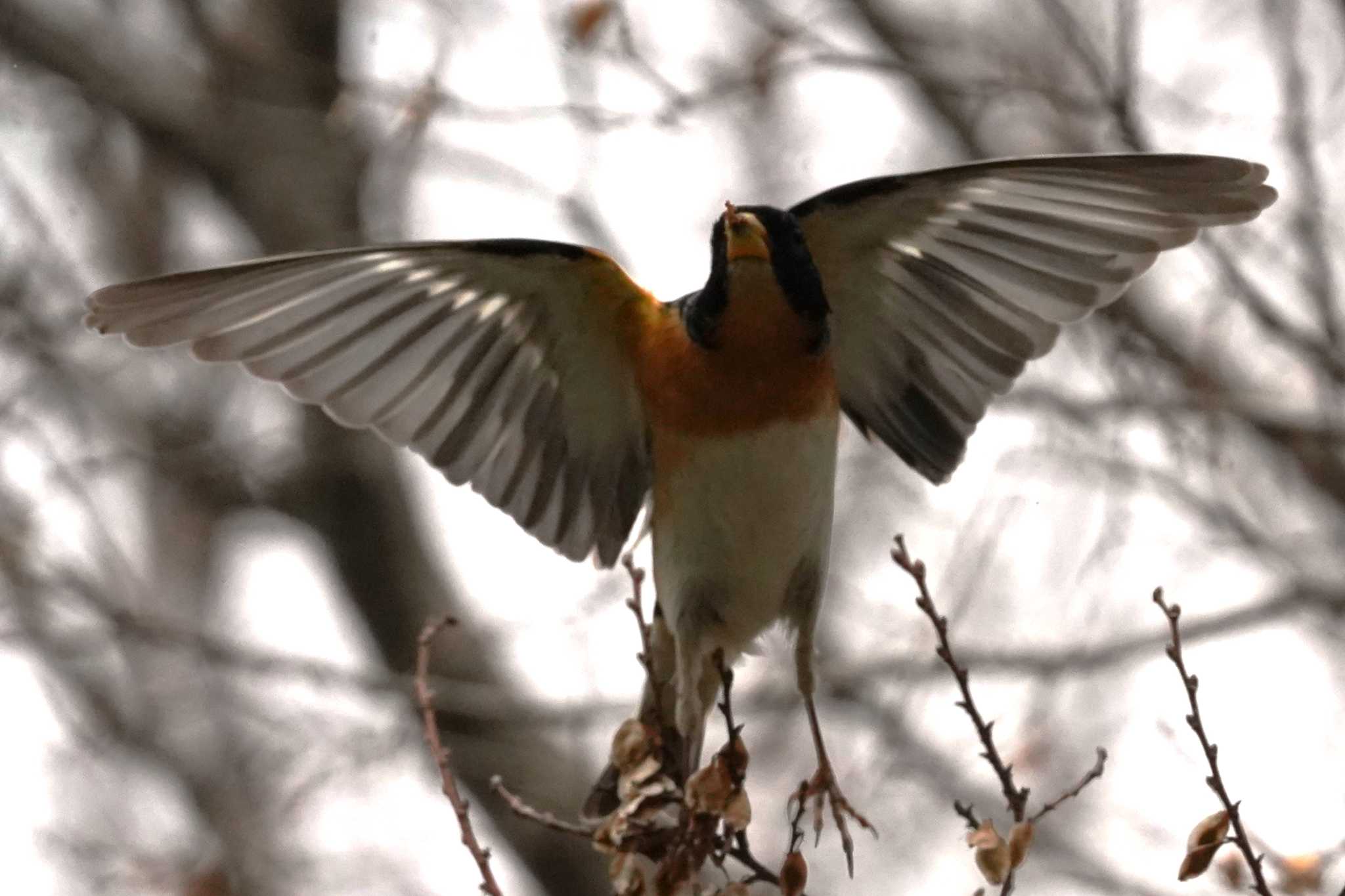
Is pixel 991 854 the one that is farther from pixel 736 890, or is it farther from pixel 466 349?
pixel 466 349

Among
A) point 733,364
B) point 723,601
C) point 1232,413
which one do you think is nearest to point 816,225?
point 733,364

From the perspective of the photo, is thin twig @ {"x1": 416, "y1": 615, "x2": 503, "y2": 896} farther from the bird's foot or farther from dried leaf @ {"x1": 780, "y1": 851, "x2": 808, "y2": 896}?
the bird's foot

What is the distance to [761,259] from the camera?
3559mm

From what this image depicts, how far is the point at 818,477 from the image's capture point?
3.71 metres

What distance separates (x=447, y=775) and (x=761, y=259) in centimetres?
138

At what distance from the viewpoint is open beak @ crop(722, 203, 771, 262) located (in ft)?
11.5

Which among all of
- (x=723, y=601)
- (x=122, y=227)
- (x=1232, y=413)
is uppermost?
(x=122, y=227)

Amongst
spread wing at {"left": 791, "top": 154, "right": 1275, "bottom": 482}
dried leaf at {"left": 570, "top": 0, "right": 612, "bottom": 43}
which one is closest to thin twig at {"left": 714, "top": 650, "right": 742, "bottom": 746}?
spread wing at {"left": 791, "top": 154, "right": 1275, "bottom": 482}

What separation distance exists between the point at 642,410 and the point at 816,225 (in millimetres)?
637

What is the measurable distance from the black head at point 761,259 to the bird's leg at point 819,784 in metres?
0.74

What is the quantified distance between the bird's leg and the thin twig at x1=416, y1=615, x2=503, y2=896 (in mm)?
661

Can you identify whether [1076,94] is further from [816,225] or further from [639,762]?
[639,762]

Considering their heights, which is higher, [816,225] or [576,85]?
[576,85]

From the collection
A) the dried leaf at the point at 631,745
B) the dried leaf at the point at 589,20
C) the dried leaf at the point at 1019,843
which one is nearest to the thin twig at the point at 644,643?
the dried leaf at the point at 631,745
